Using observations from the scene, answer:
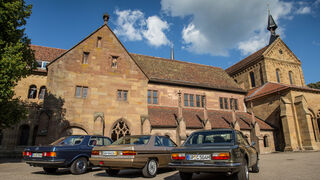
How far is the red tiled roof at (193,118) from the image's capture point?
63.8 feet

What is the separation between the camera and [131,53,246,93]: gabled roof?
23734mm

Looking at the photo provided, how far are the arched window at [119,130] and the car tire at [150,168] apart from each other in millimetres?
10070

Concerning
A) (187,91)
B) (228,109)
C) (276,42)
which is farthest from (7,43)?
(276,42)

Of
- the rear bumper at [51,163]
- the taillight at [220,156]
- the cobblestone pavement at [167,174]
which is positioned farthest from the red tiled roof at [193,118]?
the taillight at [220,156]

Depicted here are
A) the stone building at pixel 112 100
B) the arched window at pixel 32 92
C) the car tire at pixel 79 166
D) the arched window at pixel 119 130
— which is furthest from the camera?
the arched window at pixel 32 92

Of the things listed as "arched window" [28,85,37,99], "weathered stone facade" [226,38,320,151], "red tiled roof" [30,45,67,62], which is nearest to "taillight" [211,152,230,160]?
"weathered stone facade" [226,38,320,151]

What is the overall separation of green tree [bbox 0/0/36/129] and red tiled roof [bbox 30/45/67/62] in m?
9.83

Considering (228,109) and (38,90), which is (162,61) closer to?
(228,109)

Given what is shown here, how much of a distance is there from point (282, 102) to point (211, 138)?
69.2 ft

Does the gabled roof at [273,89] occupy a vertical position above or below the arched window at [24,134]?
above

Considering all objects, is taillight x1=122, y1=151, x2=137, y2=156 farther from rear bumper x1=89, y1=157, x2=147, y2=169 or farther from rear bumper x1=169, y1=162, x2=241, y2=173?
rear bumper x1=169, y1=162, x2=241, y2=173

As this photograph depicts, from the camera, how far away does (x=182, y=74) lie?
25906 millimetres

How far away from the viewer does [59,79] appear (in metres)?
16.4

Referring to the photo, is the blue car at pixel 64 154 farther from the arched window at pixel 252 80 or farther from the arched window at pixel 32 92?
the arched window at pixel 252 80
